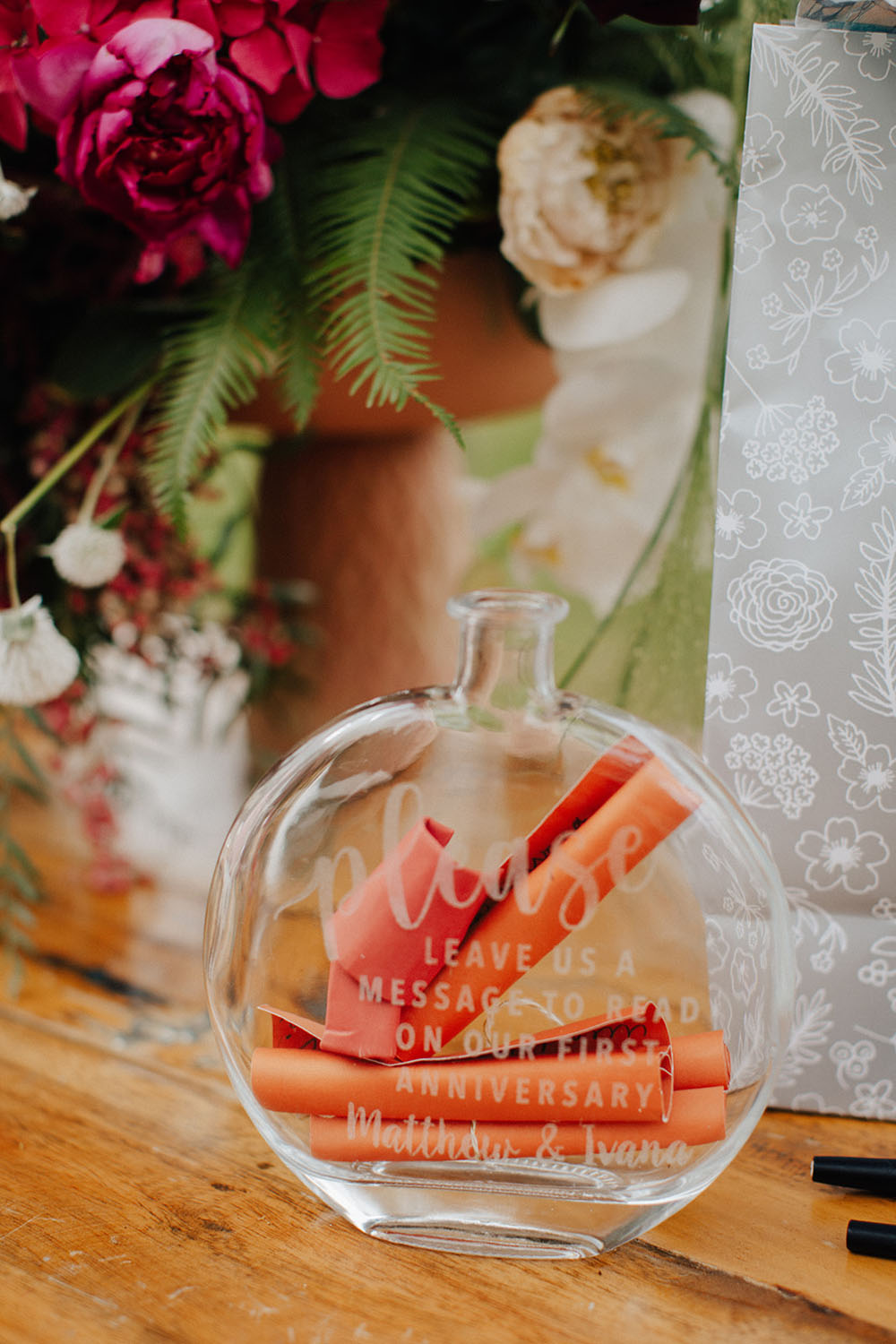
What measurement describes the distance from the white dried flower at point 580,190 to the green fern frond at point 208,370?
11 cm

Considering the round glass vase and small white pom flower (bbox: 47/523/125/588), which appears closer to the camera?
the round glass vase

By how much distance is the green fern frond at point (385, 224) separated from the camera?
43 centimetres

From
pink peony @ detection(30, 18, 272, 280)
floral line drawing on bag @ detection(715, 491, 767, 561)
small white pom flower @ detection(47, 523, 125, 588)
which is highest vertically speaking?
pink peony @ detection(30, 18, 272, 280)

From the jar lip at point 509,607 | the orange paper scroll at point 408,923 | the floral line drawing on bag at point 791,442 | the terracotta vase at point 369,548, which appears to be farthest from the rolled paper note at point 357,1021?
the terracotta vase at point 369,548

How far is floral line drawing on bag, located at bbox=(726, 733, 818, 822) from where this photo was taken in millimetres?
382

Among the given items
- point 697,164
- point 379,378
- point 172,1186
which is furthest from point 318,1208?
point 697,164

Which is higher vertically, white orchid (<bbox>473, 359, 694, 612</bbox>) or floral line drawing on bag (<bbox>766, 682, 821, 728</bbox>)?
white orchid (<bbox>473, 359, 694, 612</bbox>)

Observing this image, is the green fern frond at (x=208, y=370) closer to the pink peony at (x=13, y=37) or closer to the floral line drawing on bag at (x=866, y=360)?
the pink peony at (x=13, y=37)

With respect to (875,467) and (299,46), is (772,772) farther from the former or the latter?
(299,46)

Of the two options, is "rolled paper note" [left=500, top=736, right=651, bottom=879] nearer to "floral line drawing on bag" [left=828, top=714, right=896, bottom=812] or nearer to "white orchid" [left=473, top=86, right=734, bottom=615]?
"floral line drawing on bag" [left=828, top=714, right=896, bottom=812]

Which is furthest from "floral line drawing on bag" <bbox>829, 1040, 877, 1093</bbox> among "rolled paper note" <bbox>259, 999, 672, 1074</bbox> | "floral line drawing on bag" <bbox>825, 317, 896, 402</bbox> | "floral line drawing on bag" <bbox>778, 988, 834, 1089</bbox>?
"floral line drawing on bag" <bbox>825, 317, 896, 402</bbox>

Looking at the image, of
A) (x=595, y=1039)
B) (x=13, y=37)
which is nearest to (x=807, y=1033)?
(x=595, y=1039)

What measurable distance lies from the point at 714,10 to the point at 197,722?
0.44 metres

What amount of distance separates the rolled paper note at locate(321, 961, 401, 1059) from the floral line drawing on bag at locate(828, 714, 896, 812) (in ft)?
0.57
